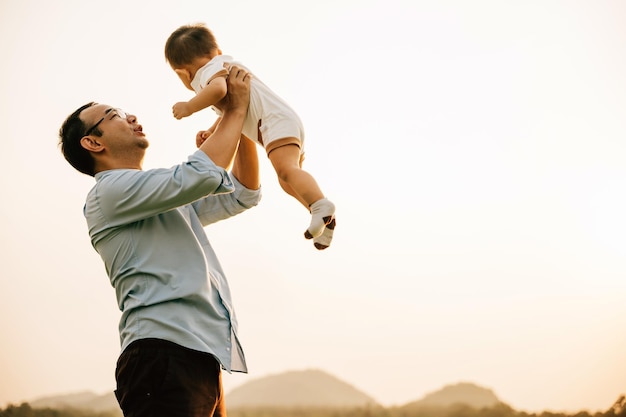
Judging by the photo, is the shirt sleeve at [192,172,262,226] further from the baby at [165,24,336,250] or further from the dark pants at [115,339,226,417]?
the dark pants at [115,339,226,417]

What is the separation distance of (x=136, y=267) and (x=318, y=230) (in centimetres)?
55

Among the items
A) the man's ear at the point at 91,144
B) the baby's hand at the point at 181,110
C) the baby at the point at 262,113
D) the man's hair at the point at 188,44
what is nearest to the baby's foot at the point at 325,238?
the baby at the point at 262,113

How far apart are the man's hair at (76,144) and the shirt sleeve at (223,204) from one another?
37 cm

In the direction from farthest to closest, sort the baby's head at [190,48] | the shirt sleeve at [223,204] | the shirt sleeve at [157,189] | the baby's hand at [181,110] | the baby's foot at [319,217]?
1. the baby's head at [190,48]
2. the shirt sleeve at [223,204]
3. the baby's hand at [181,110]
4. the baby's foot at [319,217]
5. the shirt sleeve at [157,189]

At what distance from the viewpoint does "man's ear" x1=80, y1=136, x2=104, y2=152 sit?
207 cm

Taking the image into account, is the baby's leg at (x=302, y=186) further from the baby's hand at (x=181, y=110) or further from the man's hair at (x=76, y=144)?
the man's hair at (x=76, y=144)

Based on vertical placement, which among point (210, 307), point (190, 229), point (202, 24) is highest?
point (202, 24)

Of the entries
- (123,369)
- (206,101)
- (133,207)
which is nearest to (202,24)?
(206,101)

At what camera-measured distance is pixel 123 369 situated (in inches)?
68.7

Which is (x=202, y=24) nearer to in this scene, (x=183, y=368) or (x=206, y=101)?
(x=206, y=101)

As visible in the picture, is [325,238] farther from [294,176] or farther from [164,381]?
[164,381]

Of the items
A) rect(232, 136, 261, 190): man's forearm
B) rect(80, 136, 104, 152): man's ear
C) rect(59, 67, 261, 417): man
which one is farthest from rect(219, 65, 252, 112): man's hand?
rect(80, 136, 104, 152): man's ear

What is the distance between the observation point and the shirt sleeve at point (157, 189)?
5.82 ft

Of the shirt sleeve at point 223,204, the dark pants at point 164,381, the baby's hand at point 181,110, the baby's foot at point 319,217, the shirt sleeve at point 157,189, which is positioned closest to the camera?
the dark pants at point 164,381
